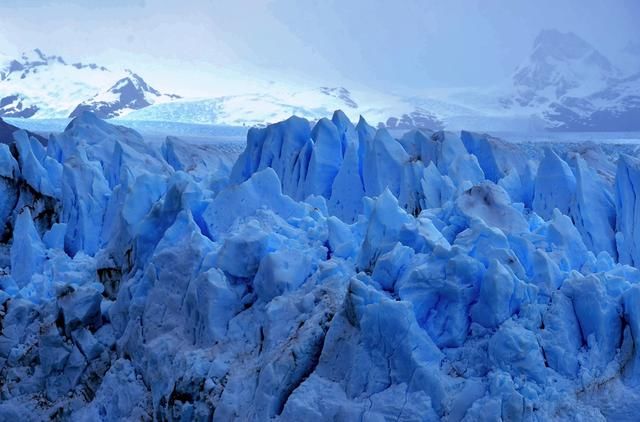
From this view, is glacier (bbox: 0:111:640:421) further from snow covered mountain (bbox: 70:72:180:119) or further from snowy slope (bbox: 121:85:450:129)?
snow covered mountain (bbox: 70:72:180:119)

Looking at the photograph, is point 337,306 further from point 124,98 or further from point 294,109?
point 124,98

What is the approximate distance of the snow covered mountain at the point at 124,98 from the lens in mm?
64875

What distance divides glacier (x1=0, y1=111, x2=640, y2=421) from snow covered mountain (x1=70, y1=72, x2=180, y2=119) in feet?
185

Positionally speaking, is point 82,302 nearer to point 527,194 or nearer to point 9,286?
point 9,286

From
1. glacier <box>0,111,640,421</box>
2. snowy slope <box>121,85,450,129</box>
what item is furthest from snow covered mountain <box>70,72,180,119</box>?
glacier <box>0,111,640,421</box>

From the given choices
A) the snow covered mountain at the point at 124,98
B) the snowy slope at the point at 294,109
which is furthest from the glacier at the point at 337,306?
the snow covered mountain at the point at 124,98

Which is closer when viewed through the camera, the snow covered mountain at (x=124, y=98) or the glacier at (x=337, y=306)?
the glacier at (x=337, y=306)

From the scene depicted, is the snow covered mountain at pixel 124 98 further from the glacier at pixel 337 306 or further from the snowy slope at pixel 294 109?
the glacier at pixel 337 306

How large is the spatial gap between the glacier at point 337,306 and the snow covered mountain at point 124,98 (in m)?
56.4

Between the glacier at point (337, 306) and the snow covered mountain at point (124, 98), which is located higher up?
the glacier at point (337, 306)

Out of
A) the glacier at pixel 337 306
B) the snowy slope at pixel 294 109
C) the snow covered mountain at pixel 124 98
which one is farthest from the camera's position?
the snow covered mountain at pixel 124 98

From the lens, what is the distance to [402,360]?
5488 mm

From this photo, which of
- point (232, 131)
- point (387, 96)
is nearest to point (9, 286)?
point (232, 131)

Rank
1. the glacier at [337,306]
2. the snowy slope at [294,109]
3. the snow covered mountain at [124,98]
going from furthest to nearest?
the snow covered mountain at [124,98] < the snowy slope at [294,109] < the glacier at [337,306]
